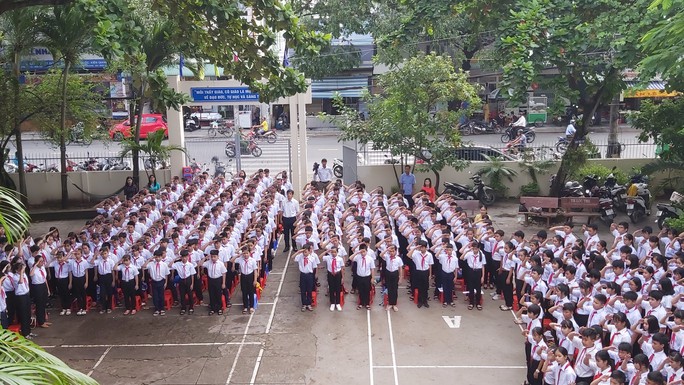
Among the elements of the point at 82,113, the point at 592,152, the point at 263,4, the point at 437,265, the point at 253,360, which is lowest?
the point at 253,360

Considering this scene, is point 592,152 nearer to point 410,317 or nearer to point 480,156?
point 480,156

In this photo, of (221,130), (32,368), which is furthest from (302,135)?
(32,368)

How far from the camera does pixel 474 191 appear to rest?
1770 cm

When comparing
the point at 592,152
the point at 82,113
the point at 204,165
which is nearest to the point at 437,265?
the point at 592,152

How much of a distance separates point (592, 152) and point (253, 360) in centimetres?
1134

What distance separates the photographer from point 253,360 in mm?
9273

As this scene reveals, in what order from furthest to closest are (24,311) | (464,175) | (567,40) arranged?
(464,175)
(567,40)
(24,311)

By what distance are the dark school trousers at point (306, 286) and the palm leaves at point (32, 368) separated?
25.4 feet

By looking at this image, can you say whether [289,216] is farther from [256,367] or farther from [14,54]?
[14,54]

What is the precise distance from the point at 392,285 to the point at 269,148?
13.0m

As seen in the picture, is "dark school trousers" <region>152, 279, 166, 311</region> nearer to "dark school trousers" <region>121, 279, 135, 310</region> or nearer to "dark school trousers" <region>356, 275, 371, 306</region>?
"dark school trousers" <region>121, 279, 135, 310</region>

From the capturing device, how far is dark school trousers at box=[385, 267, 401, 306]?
10.9 metres

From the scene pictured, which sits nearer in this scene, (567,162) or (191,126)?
(567,162)

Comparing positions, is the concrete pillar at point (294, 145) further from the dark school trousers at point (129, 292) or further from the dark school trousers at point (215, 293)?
the dark school trousers at point (129, 292)
